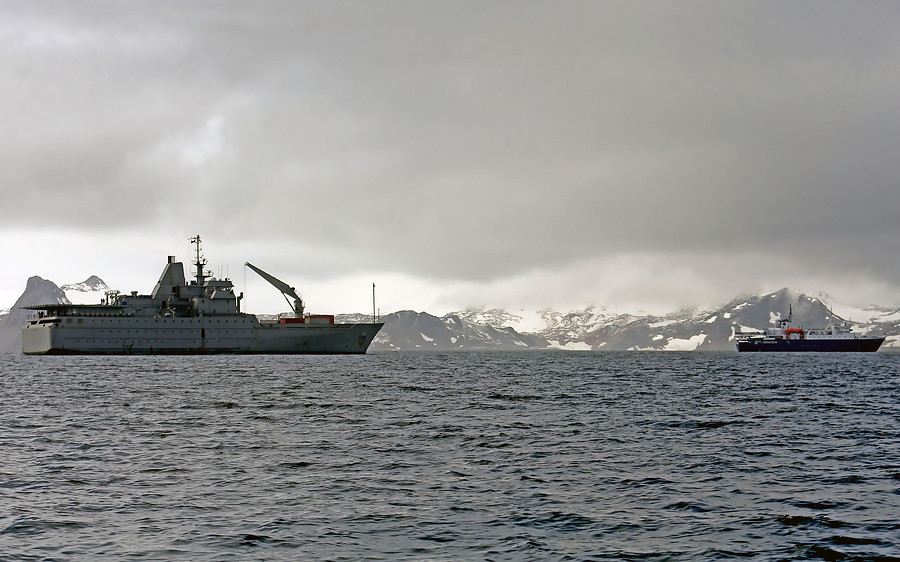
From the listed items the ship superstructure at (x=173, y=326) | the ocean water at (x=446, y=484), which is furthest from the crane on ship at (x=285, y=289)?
the ocean water at (x=446, y=484)

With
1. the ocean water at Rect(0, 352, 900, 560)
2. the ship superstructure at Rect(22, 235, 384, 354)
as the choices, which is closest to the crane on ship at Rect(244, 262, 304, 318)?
the ship superstructure at Rect(22, 235, 384, 354)

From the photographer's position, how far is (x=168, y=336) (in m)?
152

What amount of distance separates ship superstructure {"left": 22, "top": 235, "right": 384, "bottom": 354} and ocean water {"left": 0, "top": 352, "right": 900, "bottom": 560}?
112619 mm

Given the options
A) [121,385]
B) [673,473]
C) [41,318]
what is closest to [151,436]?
[673,473]

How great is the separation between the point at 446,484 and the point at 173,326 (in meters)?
141

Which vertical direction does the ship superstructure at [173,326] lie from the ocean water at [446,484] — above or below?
above

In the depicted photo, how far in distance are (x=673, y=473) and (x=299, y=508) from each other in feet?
37.9

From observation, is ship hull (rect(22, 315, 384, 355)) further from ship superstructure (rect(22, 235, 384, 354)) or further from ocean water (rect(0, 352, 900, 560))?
ocean water (rect(0, 352, 900, 560))

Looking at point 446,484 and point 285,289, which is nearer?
point 446,484

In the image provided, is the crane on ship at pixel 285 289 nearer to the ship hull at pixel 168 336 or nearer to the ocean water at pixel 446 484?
the ship hull at pixel 168 336

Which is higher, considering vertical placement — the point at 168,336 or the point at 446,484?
the point at 168,336

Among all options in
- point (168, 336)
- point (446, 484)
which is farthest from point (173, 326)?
point (446, 484)

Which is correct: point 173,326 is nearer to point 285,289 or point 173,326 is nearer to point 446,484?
point 285,289

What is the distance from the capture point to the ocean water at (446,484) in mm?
15586
